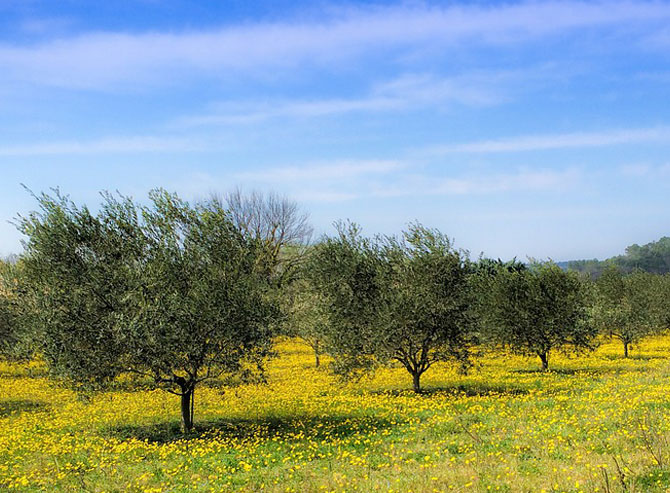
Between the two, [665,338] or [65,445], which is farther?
[665,338]

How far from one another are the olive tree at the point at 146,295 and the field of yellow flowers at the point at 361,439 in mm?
2206

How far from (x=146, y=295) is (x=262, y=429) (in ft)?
21.3

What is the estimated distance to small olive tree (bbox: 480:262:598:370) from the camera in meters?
33.3

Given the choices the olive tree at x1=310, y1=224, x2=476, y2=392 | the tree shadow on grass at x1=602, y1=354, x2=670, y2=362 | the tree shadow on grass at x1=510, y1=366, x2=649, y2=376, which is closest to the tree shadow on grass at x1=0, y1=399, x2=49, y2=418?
the olive tree at x1=310, y1=224, x2=476, y2=392

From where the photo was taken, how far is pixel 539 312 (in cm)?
3372

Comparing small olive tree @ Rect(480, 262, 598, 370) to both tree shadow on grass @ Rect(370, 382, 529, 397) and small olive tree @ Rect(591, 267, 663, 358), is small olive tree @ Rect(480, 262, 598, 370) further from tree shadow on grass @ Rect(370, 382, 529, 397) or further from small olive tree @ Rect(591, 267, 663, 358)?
tree shadow on grass @ Rect(370, 382, 529, 397)

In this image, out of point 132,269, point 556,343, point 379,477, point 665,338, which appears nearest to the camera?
point 379,477

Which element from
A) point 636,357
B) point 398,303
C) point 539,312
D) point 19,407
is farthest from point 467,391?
point 19,407

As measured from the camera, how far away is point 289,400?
25938mm

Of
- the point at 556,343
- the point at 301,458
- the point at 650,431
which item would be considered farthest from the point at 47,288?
the point at 556,343

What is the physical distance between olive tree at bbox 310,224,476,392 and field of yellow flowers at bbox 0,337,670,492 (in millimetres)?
2069

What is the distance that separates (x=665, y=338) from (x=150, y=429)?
2224 inches

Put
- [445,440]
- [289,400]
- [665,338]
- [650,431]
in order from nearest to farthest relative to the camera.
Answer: [650,431] → [445,440] → [289,400] → [665,338]

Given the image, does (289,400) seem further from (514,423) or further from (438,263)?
(514,423)
